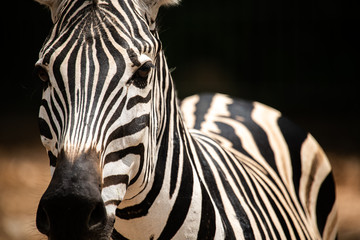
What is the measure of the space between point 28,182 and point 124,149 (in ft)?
21.5

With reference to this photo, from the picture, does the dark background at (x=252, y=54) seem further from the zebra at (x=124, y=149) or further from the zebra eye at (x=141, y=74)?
the zebra eye at (x=141, y=74)

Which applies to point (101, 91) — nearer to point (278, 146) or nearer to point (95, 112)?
point (95, 112)

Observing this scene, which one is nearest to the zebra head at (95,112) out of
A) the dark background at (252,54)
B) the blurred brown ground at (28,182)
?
the blurred brown ground at (28,182)

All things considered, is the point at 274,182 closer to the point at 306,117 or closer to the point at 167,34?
the point at 306,117

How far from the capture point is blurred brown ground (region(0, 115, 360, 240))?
→ 6.12 m

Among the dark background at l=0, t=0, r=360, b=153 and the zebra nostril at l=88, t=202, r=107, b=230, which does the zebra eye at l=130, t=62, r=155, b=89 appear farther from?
the dark background at l=0, t=0, r=360, b=153

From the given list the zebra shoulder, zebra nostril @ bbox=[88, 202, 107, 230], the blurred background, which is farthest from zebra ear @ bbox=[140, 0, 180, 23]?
the blurred background

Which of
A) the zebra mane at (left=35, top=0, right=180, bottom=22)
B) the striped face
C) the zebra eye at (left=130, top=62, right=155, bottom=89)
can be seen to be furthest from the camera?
the zebra mane at (left=35, top=0, right=180, bottom=22)

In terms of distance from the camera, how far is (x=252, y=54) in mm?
11039

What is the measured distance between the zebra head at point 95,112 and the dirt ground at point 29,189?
3.56 m

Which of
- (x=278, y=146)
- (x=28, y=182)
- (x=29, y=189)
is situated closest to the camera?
(x=278, y=146)

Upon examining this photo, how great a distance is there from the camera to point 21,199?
729cm

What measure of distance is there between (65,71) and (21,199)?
5.86 metres

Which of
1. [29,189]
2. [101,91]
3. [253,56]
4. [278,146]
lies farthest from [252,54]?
[101,91]
